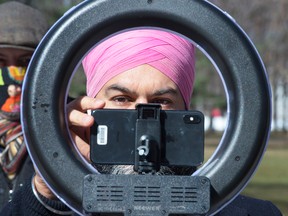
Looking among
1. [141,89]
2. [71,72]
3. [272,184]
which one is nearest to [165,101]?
[141,89]

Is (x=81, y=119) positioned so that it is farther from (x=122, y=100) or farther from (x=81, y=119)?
(x=122, y=100)

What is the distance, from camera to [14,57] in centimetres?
485

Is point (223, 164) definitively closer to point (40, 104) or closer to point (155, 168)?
point (155, 168)

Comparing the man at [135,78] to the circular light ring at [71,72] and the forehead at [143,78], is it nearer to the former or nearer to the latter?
the forehead at [143,78]

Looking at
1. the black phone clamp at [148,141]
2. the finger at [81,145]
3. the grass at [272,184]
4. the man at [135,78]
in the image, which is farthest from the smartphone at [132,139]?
the grass at [272,184]

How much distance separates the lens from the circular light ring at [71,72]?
2.03 meters

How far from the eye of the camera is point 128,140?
1.99 metres

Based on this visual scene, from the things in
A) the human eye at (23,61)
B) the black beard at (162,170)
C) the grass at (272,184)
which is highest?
the human eye at (23,61)

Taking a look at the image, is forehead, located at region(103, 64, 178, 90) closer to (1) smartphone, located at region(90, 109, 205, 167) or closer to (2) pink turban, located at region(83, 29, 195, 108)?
(2) pink turban, located at region(83, 29, 195, 108)

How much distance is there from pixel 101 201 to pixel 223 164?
1.05 ft

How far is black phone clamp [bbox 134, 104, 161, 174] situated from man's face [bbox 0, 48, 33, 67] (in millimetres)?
2915

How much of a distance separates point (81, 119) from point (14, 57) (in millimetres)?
2920

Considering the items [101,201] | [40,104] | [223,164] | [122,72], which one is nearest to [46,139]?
[40,104]

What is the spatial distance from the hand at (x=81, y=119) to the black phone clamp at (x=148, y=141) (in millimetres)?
114
